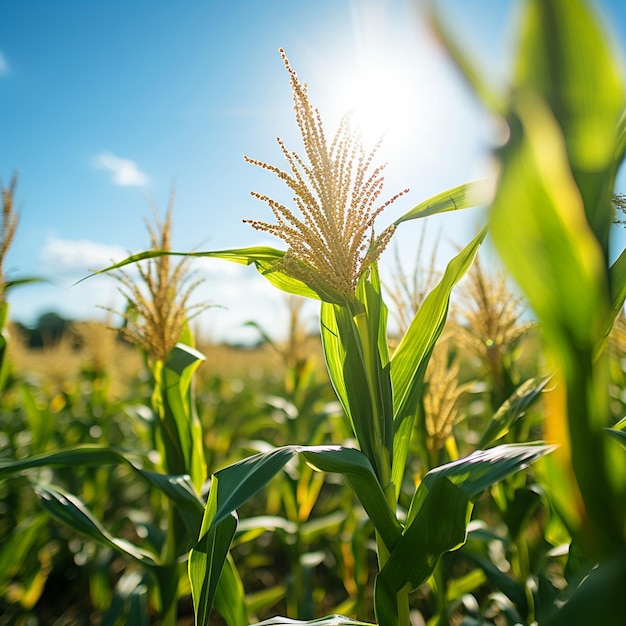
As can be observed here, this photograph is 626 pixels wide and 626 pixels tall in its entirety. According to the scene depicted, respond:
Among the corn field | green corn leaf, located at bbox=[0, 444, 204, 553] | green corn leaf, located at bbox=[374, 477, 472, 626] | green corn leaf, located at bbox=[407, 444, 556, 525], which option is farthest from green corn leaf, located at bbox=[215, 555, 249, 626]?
green corn leaf, located at bbox=[407, 444, 556, 525]

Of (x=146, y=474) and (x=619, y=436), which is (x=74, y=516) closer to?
(x=146, y=474)

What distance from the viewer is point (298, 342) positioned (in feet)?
14.7

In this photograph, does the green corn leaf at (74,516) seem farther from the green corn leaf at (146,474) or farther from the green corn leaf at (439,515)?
the green corn leaf at (439,515)

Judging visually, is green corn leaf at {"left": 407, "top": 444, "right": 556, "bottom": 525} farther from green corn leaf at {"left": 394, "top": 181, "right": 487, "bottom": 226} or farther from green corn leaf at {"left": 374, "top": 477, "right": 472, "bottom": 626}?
green corn leaf at {"left": 394, "top": 181, "right": 487, "bottom": 226}

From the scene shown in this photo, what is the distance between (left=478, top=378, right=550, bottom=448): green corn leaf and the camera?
1463mm

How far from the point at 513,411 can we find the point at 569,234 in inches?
45.0

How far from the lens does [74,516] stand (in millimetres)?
1724

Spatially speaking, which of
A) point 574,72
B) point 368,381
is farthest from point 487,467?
point 574,72

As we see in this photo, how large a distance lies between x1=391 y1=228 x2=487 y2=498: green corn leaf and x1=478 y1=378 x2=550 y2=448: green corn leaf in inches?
12.6

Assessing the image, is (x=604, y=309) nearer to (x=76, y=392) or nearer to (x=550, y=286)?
(x=550, y=286)

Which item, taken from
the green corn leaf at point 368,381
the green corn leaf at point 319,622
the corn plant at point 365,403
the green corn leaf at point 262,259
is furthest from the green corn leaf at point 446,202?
the green corn leaf at point 319,622

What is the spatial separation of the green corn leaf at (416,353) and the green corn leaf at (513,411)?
0.32m

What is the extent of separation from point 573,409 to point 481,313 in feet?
5.60

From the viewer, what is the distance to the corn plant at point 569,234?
48cm
